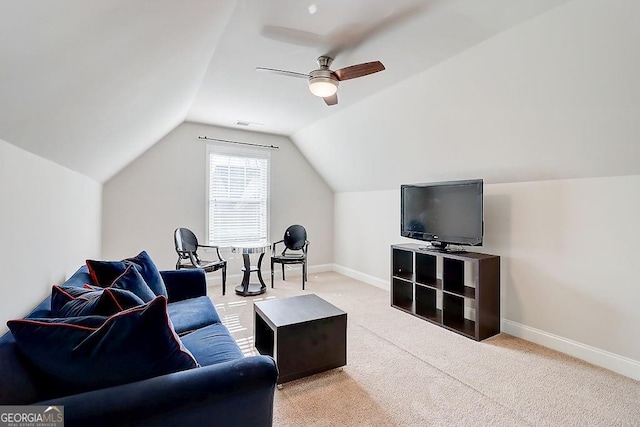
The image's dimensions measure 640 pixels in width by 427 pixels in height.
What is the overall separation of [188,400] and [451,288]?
117 inches

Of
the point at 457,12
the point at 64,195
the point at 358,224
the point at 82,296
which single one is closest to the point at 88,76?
the point at 82,296

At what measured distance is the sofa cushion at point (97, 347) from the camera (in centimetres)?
101

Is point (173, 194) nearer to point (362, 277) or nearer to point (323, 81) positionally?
point (323, 81)

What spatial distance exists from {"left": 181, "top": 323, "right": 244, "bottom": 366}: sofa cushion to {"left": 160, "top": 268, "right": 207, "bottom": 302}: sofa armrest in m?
0.73

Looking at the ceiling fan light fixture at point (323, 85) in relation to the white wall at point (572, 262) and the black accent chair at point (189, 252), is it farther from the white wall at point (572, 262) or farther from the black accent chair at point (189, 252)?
the black accent chair at point (189, 252)

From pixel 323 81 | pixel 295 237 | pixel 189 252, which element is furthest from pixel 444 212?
pixel 189 252

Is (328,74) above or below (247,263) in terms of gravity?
above

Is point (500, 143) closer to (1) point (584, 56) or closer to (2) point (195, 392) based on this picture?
(1) point (584, 56)

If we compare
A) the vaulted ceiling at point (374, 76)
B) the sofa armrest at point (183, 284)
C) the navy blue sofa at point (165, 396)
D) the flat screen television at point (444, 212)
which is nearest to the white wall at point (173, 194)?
the vaulted ceiling at point (374, 76)

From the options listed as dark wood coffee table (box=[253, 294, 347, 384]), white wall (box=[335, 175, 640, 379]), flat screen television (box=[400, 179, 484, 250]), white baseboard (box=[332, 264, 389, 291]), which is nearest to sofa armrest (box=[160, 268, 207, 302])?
dark wood coffee table (box=[253, 294, 347, 384])

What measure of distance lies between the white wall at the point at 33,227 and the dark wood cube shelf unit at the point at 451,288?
334cm

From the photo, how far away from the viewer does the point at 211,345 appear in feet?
5.91

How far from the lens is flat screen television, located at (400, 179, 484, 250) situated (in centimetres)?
308

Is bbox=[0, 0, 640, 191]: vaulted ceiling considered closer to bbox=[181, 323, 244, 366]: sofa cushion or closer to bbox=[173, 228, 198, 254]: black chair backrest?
bbox=[173, 228, 198, 254]: black chair backrest
